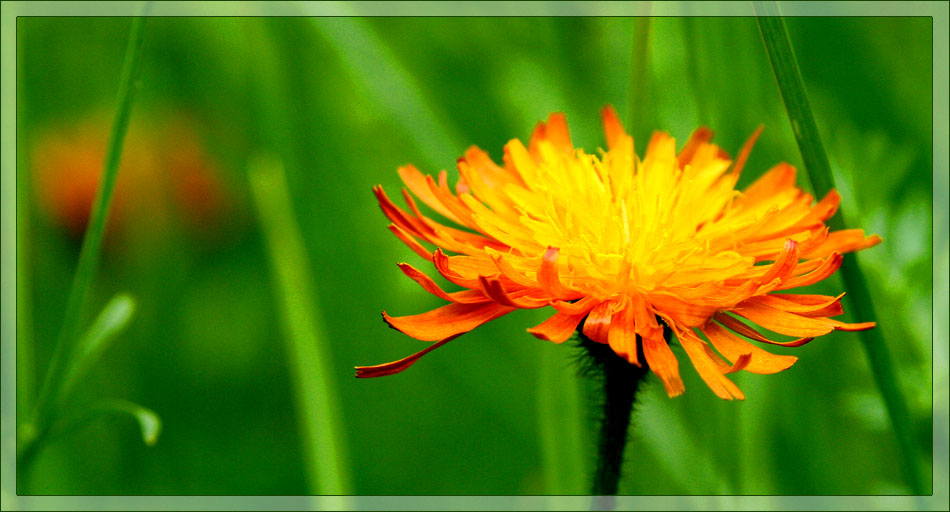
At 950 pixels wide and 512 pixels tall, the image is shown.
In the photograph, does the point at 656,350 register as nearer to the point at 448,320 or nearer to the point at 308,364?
the point at 448,320

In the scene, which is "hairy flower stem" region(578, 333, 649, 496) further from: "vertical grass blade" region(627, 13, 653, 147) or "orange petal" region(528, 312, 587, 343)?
"vertical grass blade" region(627, 13, 653, 147)

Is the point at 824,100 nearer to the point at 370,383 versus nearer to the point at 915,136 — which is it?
the point at 915,136

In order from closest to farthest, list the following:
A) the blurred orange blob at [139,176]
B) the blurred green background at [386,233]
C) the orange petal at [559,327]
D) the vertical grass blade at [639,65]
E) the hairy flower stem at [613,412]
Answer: the orange petal at [559,327]
the hairy flower stem at [613,412]
the vertical grass blade at [639,65]
the blurred green background at [386,233]
the blurred orange blob at [139,176]

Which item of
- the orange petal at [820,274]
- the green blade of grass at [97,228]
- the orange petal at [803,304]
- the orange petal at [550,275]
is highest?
the green blade of grass at [97,228]

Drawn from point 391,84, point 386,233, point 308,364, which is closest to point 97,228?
point 308,364

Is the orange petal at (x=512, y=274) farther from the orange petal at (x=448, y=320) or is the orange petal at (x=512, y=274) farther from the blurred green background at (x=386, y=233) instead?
the blurred green background at (x=386, y=233)

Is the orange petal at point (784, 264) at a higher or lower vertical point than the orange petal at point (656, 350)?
higher

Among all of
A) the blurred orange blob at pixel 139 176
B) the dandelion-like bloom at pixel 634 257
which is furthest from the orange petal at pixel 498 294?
the blurred orange blob at pixel 139 176

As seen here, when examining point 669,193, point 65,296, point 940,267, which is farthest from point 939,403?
point 65,296
